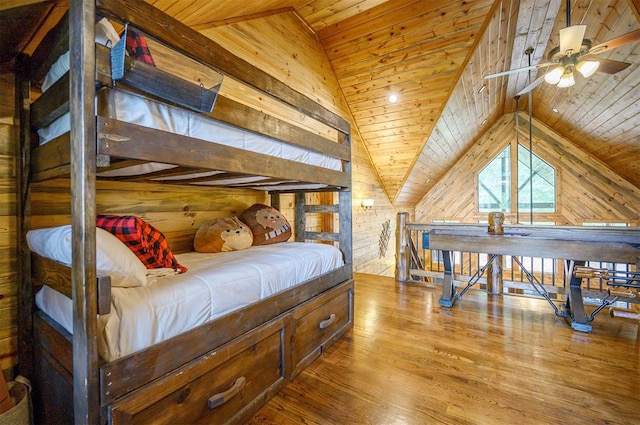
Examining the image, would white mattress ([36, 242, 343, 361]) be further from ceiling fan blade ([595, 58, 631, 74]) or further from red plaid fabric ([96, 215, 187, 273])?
ceiling fan blade ([595, 58, 631, 74])

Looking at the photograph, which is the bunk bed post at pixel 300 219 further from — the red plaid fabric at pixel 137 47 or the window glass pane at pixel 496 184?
the window glass pane at pixel 496 184

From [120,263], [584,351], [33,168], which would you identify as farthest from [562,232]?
[33,168]

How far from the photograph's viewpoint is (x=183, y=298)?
1.09m

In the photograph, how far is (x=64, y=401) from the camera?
1057mm

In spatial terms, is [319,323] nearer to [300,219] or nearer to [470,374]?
[470,374]

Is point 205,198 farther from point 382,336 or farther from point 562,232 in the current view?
point 562,232

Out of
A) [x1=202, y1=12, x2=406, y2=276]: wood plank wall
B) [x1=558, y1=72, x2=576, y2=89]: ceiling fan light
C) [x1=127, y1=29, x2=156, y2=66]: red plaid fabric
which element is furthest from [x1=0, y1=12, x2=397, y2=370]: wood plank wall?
[x1=558, y1=72, x2=576, y2=89]: ceiling fan light

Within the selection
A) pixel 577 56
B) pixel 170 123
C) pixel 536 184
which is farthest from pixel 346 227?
pixel 536 184

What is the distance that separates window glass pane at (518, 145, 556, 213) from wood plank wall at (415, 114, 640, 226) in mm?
109

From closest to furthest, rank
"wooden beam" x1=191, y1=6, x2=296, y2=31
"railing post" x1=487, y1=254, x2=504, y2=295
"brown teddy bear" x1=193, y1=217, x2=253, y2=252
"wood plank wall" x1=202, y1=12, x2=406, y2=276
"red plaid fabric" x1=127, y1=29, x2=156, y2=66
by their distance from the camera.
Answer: "red plaid fabric" x1=127, y1=29, x2=156, y2=66 → "brown teddy bear" x1=193, y1=217, x2=253, y2=252 → "wooden beam" x1=191, y1=6, x2=296, y2=31 → "wood plank wall" x1=202, y1=12, x2=406, y2=276 → "railing post" x1=487, y1=254, x2=504, y2=295

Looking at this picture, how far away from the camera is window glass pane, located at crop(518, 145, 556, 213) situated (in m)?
6.13

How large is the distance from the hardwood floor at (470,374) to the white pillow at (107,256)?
92cm

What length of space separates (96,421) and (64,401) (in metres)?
0.38

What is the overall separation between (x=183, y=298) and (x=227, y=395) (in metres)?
0.50
